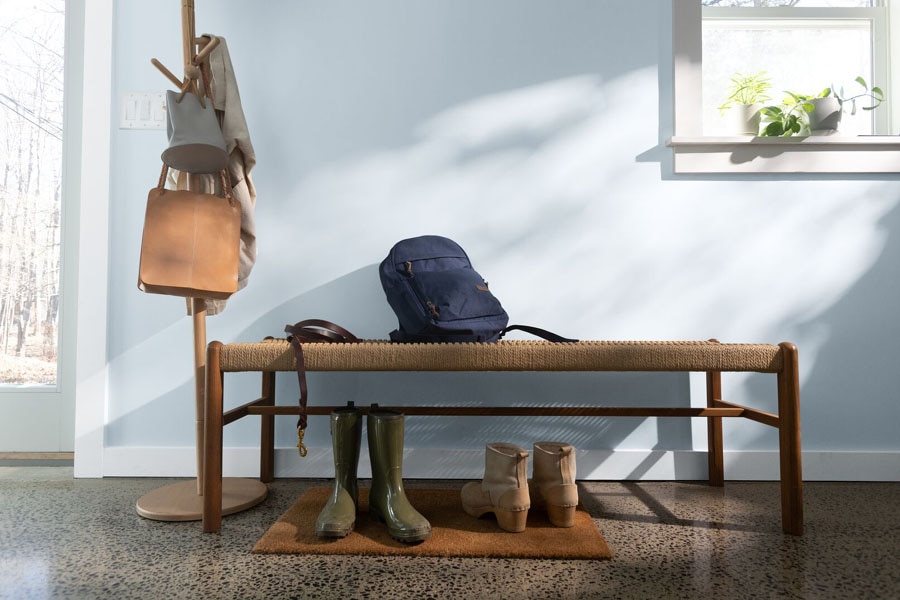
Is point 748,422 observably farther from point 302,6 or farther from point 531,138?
point 302,6

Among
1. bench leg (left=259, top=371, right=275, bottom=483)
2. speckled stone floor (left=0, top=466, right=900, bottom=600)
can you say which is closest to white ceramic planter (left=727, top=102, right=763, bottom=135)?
speckled stone floor (left=0, top=466, right=900, bottom=600)

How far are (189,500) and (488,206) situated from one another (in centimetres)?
121

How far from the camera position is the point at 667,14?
6.05 feet

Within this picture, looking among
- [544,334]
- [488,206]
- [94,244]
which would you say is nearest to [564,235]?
[488,206]

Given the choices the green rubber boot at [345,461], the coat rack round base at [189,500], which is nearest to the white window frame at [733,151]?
the green rubber boot at [345,461]

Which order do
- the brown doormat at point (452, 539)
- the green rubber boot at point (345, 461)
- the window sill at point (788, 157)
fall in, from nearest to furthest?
1. the brown doormat at point (452, 539)
2. the green rubber boot at point (345, 461)
3. the window sill at point (788, 157)

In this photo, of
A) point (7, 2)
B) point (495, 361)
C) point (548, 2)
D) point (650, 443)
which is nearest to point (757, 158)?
point (548, 2)

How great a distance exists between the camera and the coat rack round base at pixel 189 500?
55.0 inches

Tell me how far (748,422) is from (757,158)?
84cm

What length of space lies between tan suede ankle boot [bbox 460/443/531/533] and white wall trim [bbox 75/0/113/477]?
1.28 m

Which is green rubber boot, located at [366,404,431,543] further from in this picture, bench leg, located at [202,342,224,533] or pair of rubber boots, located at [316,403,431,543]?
bench leg, located at [202,342,224,533]

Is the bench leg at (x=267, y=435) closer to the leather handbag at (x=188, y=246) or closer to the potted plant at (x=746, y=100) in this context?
the leather handbag at (x=188, y=246)

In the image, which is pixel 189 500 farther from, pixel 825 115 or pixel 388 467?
pixel 825 115

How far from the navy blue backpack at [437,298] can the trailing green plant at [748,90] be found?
109cm
